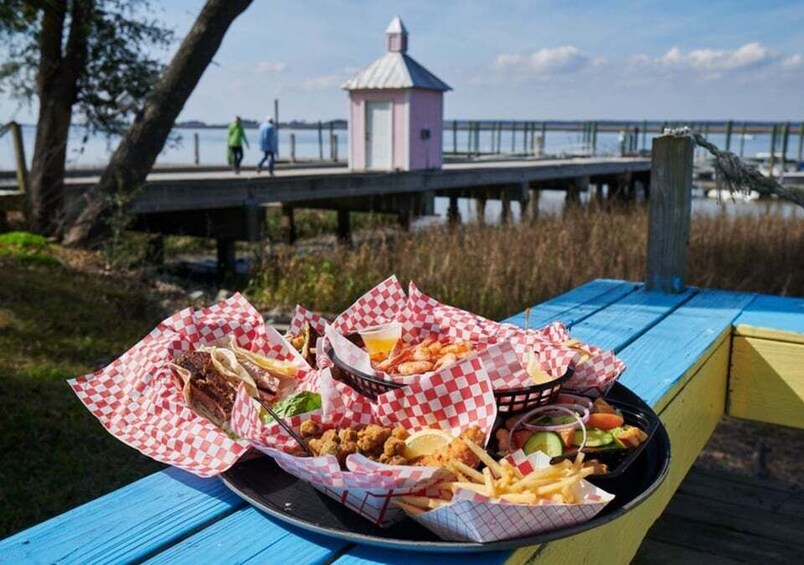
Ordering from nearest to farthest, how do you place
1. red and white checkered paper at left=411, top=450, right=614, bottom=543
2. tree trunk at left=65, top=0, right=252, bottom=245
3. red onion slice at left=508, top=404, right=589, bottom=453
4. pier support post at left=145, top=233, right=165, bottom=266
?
red and white checkered paper at left=411, top=450, right=614, bottom=543, red onion slice at left=508, top=404, right=589, bottom=453, tree trunk at left=65, top=0, right=252, bottom=245, pier support post at left=145, top=233, right=165, bottom=266

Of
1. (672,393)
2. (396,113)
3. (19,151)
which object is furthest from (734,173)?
(396,113)

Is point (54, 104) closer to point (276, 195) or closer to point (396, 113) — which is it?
point (276, 195)

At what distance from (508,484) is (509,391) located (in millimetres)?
251

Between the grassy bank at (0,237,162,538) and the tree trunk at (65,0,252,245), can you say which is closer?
the grassy bank at (0,237,162,538)

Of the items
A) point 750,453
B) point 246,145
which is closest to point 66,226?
point 750,453

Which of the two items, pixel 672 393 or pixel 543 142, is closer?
pixel 672 393

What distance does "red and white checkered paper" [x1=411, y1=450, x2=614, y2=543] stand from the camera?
1.22 meters

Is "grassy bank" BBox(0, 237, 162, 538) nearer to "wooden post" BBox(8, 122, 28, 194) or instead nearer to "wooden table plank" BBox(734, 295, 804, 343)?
"wooden post" BBox(8, 122, 28, 194)

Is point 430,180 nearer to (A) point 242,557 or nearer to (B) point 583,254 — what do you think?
(B) point 583,254

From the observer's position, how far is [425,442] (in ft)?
4.71

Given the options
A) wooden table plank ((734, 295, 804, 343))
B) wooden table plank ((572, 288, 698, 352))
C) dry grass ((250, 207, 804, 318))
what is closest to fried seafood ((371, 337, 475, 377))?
wooden table plank ((572, 288, 698, 352))

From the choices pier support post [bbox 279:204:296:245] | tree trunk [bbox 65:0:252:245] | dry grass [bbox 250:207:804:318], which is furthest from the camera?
pier support post [bbox 279:204:296:245]

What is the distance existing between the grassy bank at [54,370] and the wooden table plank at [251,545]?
2.35 meters

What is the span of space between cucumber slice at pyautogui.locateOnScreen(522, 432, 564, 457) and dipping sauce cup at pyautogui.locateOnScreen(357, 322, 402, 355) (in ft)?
1.49
